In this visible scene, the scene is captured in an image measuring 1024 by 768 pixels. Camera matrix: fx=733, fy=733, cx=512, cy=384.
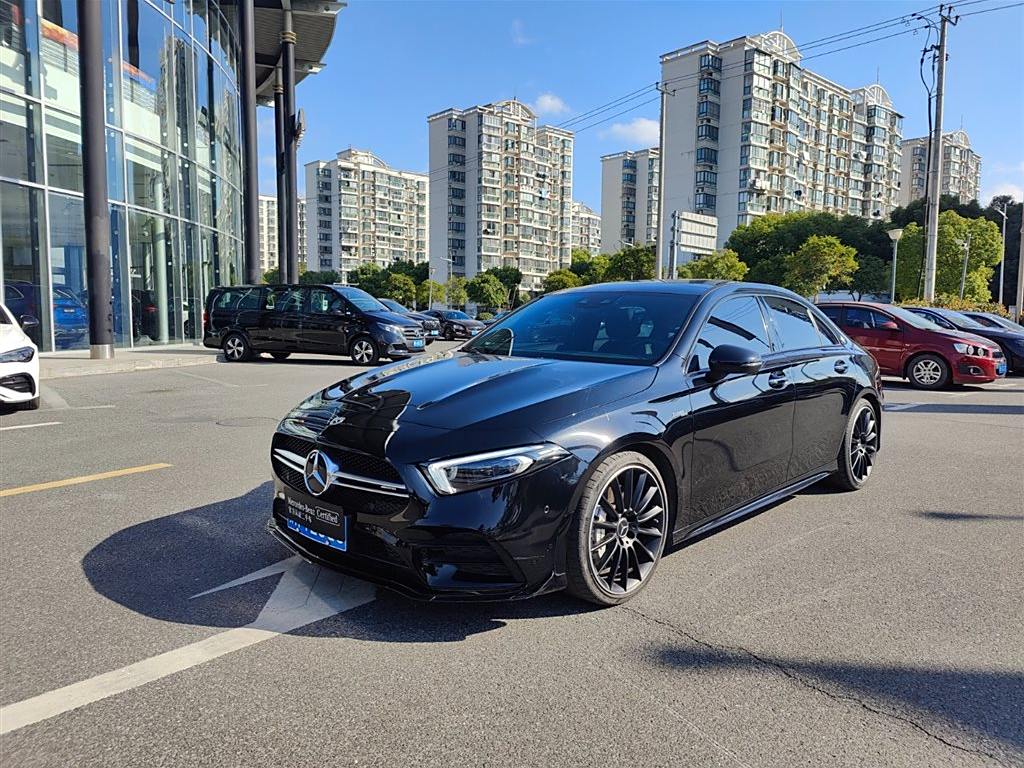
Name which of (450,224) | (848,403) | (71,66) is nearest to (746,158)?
(450,224)

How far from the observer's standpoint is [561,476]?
296cm

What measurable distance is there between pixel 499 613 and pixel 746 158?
9586cm

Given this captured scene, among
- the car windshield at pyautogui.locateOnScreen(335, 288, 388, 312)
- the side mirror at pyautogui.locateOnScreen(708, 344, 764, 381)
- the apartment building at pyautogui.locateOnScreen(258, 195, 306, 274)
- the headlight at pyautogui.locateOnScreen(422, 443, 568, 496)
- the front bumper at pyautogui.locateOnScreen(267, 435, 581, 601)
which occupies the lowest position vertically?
the front bumper at pyautogui.locateOnScreen(267, 435, 581, 601)

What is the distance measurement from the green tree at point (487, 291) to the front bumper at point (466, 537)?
9026cm

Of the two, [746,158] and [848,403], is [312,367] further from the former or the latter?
[746,158]

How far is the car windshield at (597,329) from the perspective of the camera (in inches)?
155

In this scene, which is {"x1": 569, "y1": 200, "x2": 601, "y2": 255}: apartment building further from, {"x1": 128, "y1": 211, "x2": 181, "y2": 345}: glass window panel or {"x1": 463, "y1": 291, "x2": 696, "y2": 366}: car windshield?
{"x1": 463, "y1": 291, "x2": 696, "y2": 366}: car windshield

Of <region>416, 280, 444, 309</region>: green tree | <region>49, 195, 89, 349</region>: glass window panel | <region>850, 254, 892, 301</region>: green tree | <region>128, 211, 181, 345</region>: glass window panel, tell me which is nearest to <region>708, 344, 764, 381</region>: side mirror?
<region>49, 195, 89, 349</region>: glass window panel

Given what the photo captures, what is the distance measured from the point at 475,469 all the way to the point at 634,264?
65.1 metres

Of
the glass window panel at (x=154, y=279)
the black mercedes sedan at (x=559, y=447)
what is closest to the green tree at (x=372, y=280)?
the glass window panel at (x=154, y=279)

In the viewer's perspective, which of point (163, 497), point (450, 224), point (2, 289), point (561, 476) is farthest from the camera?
point (450, 224)

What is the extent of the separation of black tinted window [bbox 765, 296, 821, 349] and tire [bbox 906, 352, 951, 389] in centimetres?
917

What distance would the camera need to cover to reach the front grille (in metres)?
8.28

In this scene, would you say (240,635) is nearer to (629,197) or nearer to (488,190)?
(488,190)
